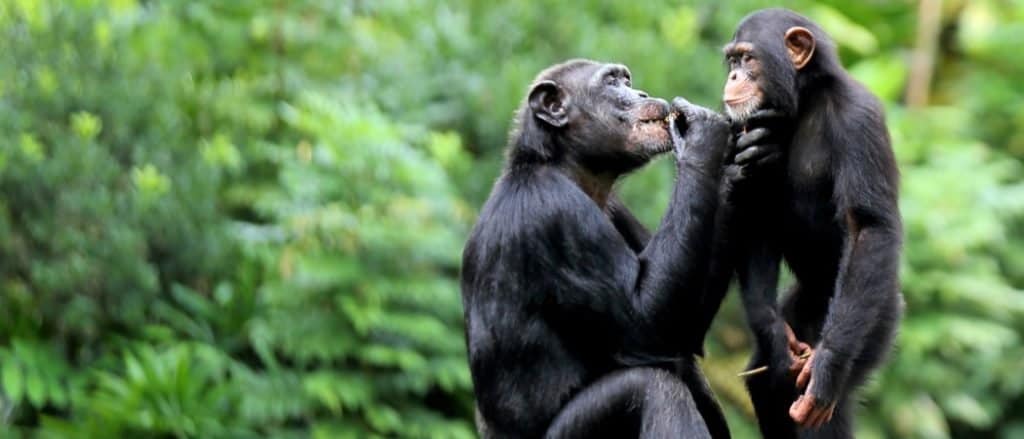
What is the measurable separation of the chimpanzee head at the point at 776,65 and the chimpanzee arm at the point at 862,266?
0.38 m

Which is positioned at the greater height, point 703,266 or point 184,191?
point 703,266

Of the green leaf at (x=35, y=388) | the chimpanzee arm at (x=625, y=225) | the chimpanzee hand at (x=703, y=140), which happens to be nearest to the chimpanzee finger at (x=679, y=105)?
the chimpanzee hand at (x=703, y=140)

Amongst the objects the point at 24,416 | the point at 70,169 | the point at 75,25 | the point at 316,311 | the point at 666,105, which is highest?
the point at 666,105

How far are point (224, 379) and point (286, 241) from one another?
1081 millimetres

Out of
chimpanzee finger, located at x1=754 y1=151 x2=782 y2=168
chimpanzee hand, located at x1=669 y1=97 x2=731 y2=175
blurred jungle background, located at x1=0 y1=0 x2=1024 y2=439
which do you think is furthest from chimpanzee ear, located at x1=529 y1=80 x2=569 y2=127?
blurred jungle background, located at x1=0 y1=0 x2=1024 y2=439

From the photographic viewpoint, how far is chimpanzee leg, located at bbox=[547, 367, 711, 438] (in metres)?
6.05

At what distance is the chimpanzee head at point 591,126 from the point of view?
6801 mm

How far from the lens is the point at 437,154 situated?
11.1m

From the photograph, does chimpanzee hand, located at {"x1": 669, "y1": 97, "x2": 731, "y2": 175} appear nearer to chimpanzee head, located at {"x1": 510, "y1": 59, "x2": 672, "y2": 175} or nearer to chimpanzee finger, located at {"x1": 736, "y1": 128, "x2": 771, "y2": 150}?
chimpanzee finger, located at {"x1": 736, "y1": 128, "x2": 771, "y2": 150}

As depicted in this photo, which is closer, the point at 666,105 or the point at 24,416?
the point at 666,105

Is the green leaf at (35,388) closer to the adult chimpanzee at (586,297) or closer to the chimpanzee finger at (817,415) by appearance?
the adult chimpanzee at (586,297)

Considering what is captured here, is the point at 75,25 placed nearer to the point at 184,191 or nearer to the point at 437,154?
the point at 184,191

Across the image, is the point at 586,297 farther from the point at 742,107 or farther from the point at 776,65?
the point at 776,65

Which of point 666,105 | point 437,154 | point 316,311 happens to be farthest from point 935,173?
point 666,105
